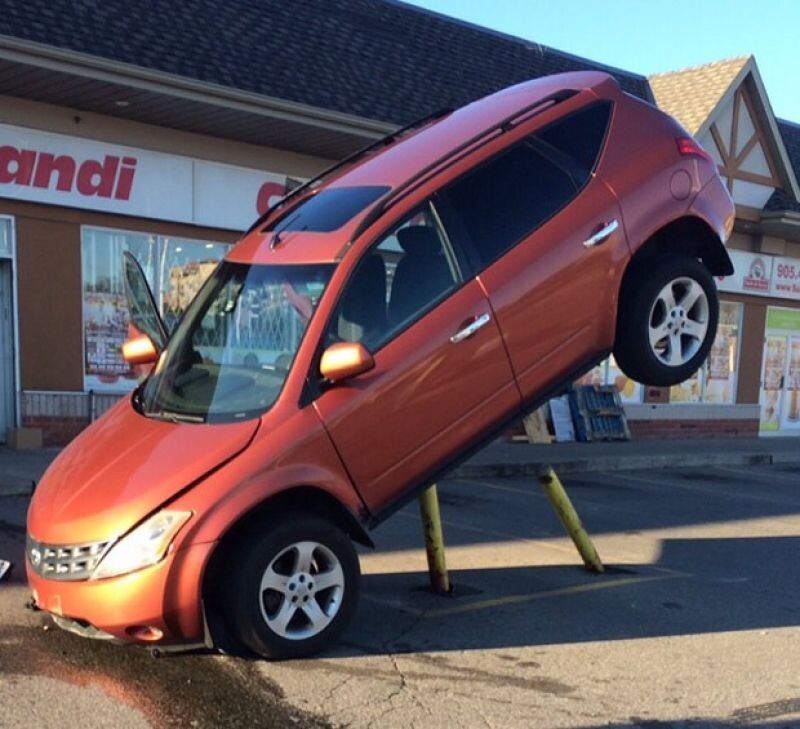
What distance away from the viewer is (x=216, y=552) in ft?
13.3

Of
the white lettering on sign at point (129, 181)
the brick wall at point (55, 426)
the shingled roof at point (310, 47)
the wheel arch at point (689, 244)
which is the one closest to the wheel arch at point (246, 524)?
the wheel arch at point (689, 244)

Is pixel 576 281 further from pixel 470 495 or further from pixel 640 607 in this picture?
pixel 470 495

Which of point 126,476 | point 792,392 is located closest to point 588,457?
point 792,392

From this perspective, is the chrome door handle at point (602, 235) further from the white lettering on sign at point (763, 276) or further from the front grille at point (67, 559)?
the white lettering on sign at point (763, 276)

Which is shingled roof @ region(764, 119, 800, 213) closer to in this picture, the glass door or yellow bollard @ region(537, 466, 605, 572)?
yellow bollard @ region(537, 466, 605, 572)

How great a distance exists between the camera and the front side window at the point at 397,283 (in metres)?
4.50

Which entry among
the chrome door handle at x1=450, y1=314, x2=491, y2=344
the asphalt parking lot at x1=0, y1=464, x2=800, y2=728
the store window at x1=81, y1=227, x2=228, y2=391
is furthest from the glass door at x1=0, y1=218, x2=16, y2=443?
the chrome door handle at x1=450, y1=314, x2=491, y2=344

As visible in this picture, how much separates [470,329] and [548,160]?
123cm

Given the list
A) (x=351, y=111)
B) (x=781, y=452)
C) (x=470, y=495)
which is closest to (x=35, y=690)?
(x=470, y=495)

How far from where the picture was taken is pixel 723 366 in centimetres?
1822

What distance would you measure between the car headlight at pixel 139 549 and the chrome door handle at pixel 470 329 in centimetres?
174

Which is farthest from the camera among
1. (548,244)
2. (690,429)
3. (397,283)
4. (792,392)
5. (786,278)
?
(792,392)

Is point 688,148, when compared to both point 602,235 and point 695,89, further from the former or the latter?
point 695,89

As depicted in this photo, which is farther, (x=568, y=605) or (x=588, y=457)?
(x=588, y=457)
